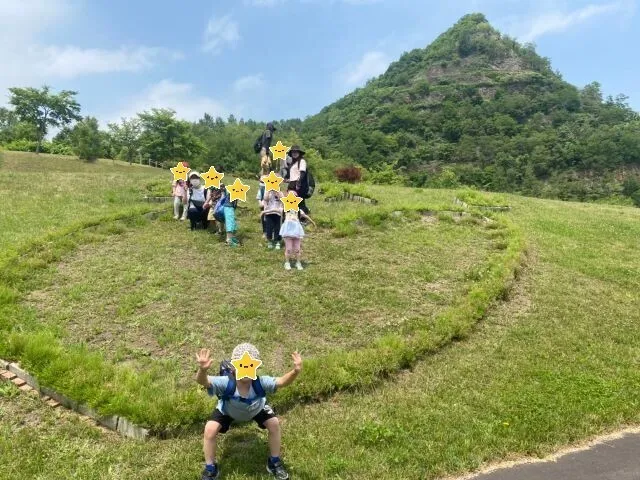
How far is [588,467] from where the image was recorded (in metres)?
5.37

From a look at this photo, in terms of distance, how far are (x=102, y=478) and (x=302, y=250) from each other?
8509mm

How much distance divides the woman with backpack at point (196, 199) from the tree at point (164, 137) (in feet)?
155

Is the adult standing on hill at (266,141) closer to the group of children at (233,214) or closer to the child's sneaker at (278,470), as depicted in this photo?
the group of children at (233,214)

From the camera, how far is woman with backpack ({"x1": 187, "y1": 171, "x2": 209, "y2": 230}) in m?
14.2

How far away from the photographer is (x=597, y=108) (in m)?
110

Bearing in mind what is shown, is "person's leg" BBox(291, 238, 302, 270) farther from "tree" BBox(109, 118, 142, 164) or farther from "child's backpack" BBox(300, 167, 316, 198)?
"tree" BBox(109, 118, 142, 164)

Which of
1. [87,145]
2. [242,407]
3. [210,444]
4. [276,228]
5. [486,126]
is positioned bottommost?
[210,444]

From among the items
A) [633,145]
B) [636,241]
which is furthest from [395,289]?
[633,145]

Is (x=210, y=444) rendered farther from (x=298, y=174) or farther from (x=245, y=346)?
(x=298, y=174)

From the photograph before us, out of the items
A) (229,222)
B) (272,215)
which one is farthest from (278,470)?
(229,222)

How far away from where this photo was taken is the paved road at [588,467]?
5211 mm

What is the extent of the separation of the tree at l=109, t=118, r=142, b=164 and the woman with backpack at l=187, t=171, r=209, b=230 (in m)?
50.8

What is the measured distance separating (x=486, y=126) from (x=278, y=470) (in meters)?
112

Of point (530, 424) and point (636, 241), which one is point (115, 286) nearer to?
point (530, 424)
